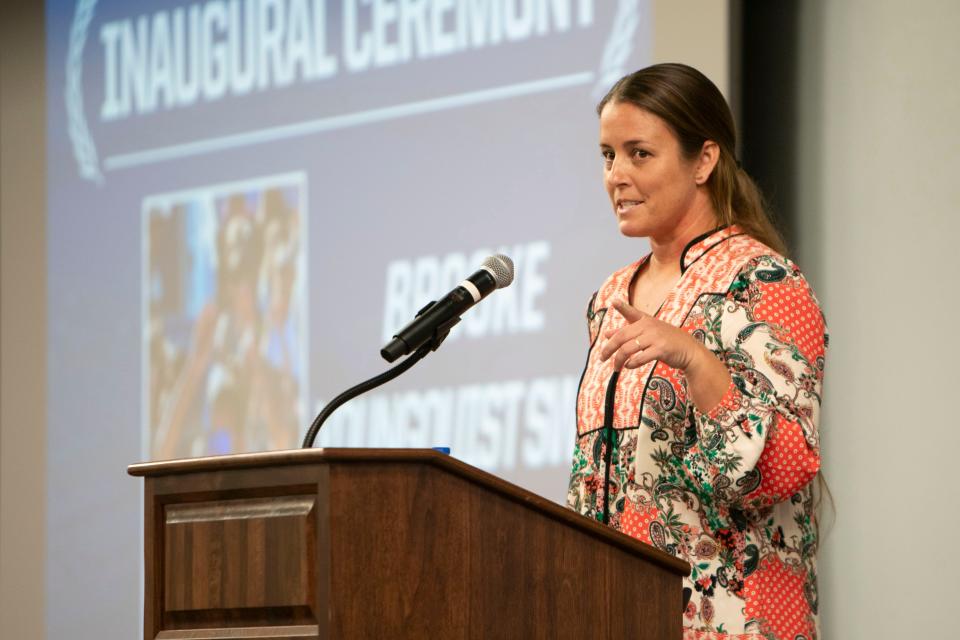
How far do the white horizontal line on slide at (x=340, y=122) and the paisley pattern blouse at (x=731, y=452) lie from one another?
5.56 ft

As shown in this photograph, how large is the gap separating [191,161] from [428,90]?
94 cm

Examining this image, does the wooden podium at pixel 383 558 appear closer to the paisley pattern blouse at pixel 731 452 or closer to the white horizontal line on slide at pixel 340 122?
the paisley pattern blouse at pixel 731 452

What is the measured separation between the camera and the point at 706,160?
2.13m

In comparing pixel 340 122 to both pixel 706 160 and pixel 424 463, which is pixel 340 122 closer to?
pixel 706 160

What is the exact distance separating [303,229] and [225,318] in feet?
1.29

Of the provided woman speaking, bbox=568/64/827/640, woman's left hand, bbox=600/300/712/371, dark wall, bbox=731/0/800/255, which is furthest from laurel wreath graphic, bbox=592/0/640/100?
woman's left hand, bbox=600/300/712/371

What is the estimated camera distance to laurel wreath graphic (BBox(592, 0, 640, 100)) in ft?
11.6

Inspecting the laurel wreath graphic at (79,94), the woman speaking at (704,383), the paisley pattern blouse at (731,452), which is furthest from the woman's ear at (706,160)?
the laurel wreath graphic at (79,94)

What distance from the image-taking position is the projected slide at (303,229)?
362 centimetres

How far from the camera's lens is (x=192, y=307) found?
14.4 feet

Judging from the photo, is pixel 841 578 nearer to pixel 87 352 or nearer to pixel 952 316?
pixel 952 316

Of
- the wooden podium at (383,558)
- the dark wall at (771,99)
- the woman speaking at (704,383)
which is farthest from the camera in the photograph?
the dark wall at (771,99)

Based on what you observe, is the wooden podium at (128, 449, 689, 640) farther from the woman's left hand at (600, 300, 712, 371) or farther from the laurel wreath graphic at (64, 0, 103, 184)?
the laurel wreath graphic at (64, 0, 103, 184)

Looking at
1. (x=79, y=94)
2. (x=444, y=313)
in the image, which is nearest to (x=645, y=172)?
(x=444, y=313)
